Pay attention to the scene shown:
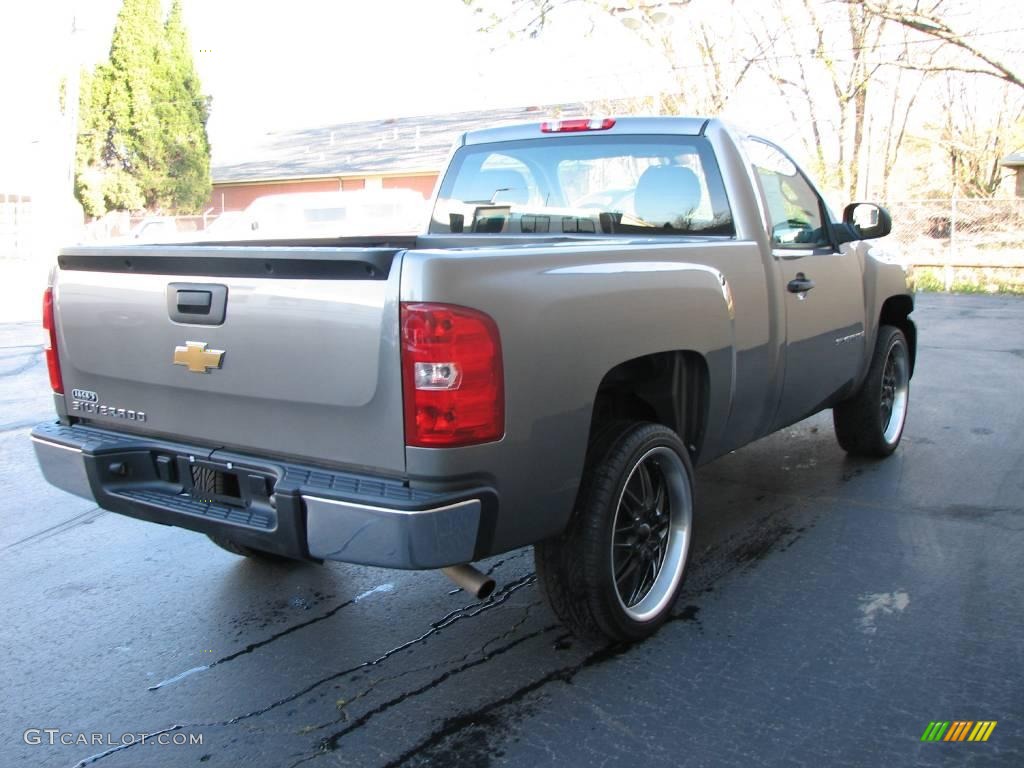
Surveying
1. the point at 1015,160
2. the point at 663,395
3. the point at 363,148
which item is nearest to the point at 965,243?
the point at 1015,160

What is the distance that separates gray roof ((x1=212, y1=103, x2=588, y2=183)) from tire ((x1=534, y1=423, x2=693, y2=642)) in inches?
1208

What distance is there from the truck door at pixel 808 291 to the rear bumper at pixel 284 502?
2273 millimetres

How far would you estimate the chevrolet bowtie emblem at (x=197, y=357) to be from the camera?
3195mm

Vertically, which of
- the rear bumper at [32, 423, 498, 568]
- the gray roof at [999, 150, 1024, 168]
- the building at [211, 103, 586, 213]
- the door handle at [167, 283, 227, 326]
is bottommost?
the rear bumper at [32, 423, 498, 568]

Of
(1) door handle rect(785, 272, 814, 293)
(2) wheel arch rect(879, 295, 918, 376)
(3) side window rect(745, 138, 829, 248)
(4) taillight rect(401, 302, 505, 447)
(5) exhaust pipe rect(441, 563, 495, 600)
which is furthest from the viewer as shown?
(2) wheel arch rect(879, 295, 918, 376)

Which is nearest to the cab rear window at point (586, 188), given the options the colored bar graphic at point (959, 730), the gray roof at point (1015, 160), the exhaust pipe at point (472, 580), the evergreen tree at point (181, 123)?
the exhaust pipe at point (472, 580)

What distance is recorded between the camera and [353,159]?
1545 inches

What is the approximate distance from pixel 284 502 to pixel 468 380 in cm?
68

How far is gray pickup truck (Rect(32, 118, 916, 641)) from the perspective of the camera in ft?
9.32

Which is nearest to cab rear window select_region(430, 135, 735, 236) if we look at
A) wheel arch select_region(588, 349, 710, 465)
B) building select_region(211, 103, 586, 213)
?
wheel arch select_region(588, 349, 710, 465)

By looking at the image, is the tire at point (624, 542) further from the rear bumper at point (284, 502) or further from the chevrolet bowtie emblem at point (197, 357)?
the chevrolet bowtie emblem at point (197, 357)

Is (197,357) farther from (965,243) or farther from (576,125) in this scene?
(965,243)

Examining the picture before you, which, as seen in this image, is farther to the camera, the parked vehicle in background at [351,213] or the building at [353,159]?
the building at [353,159]

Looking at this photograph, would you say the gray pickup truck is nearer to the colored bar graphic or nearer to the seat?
the seat
